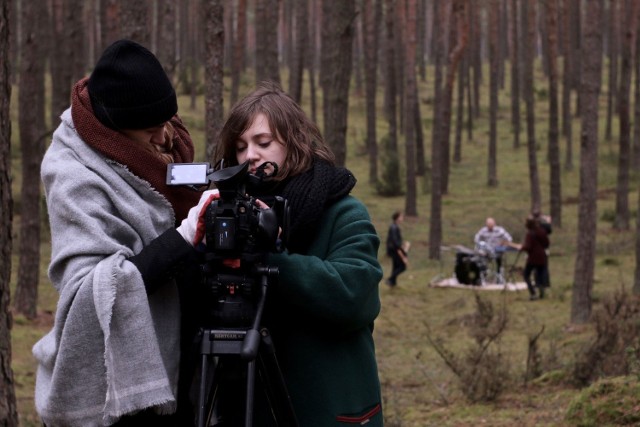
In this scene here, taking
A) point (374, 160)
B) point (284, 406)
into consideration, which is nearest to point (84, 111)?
point (284, 406)

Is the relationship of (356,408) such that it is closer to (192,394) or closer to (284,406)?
(284,406)

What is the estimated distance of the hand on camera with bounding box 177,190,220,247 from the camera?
235 cm

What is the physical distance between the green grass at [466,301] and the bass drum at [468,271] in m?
0.54

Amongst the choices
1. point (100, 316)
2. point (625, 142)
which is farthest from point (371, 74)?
point (100, 316)

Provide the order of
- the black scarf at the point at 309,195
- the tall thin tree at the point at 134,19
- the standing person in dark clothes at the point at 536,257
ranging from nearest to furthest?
the black scarf at the point at 309,195 < the tall thin tree at the point at 134,19 < the standing person in dark clothes at the point at 536,257

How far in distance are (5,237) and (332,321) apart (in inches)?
86.8

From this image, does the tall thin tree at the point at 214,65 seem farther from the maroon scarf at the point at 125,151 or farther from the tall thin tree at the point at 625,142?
the tall thin tree at the point at 625,142

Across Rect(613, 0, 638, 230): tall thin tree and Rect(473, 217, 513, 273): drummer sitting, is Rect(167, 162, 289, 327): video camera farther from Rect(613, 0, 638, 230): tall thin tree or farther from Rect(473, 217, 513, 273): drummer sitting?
Rect(613, 0, 638, 230): tall thin tree

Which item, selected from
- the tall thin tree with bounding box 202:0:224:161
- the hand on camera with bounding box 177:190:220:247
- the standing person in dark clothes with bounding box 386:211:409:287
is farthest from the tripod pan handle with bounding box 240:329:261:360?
the standing person in dark clothes with bounding box 386:211:409:287

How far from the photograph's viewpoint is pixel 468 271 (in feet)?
59.9

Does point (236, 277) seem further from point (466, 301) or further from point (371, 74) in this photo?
point (371, 74)

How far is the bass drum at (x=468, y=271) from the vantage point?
18.3 m

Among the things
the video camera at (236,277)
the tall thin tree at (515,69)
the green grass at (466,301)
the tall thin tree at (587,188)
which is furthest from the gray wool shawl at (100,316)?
the tall thin tree at (515,69)

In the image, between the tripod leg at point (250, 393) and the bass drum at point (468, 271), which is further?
the bass drum at point (468, 271)
